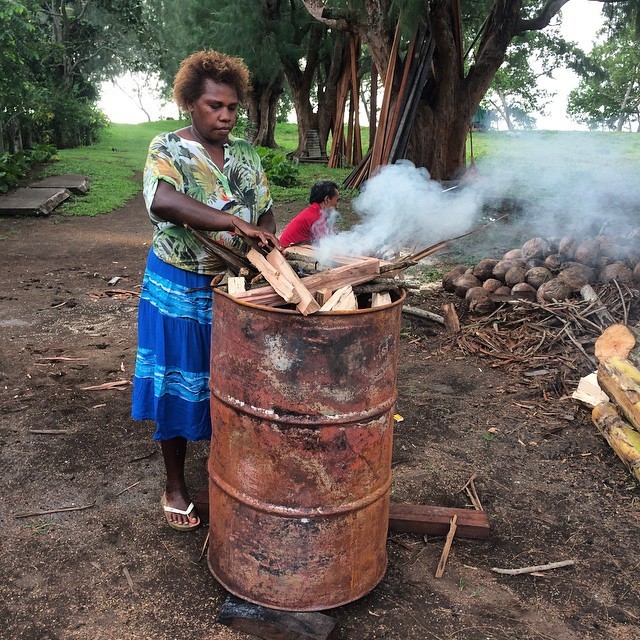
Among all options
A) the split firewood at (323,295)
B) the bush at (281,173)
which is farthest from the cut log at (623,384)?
the bush at (281,173)

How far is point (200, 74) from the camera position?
2.64 m

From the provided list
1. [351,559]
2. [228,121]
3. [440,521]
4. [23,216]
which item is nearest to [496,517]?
[440,521]

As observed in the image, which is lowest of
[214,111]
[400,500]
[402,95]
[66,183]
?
[400,500]

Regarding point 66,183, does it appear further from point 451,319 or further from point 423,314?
point 451,319

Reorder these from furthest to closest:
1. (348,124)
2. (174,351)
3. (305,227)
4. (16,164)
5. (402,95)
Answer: (348,124), (16,164), (402,95), (305,227), (174,351)

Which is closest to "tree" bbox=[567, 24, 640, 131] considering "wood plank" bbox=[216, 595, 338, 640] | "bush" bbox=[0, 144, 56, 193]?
"bush" bbox=[0, 144, 56, 193]

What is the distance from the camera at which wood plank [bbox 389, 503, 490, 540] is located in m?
3.02

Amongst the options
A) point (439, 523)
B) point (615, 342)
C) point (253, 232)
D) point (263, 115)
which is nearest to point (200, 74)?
point (253, 232)

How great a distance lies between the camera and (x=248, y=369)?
2242 mm

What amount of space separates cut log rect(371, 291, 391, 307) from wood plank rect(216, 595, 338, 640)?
1.20 m

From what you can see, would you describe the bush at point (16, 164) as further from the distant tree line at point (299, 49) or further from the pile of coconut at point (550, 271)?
the pile of coconut at point (550, 271)

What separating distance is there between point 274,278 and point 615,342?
11.1 ft

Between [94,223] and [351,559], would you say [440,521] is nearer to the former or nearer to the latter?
[351,559]

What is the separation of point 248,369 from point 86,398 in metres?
2.58
